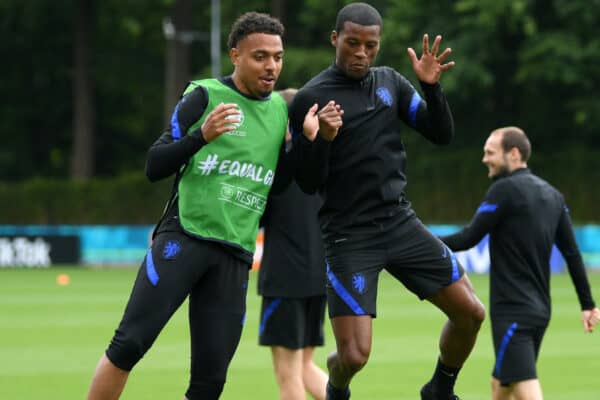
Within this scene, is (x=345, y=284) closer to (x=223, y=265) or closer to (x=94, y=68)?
(x=223, y=265)

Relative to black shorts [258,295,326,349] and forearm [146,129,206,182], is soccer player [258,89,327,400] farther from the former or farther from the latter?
forearm [146,129,206,182]

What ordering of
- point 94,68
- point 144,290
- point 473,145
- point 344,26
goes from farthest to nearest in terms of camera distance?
point 94,68
point 473,145
point 344,26
point 144,290

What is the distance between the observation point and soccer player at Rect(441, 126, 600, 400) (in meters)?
7.78

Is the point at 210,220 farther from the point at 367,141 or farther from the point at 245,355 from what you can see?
the point at 245,355

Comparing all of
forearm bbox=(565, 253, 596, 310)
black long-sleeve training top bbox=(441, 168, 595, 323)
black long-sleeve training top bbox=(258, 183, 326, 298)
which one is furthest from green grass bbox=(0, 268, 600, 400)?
black long-sleeve training top bbox=(441, 168, 595, 323)

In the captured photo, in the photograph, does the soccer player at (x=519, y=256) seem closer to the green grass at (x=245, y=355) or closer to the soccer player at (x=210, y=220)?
the soccer player at (x=210, y=220)

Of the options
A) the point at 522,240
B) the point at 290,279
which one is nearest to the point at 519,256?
the point at 522,240

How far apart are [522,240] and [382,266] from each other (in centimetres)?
86

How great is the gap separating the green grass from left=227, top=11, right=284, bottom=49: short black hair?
4.03 metres

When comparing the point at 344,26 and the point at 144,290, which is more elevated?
the point at 344,26

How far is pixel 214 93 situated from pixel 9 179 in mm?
45221

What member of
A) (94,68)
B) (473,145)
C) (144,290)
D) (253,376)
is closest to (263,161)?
(144,290)

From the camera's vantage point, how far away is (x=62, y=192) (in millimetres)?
40594

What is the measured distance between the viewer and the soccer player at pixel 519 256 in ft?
25.5
